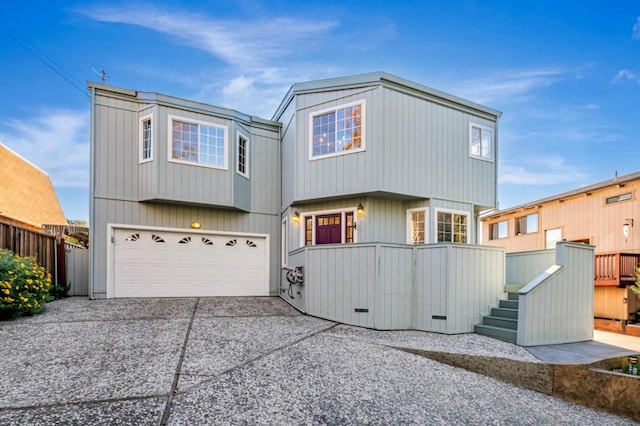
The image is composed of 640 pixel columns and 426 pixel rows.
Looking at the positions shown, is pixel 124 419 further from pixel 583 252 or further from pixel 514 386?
pixel 583 252

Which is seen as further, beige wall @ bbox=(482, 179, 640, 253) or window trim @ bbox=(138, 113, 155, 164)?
beige wall @ bbox=(482, 179, 640, 253)

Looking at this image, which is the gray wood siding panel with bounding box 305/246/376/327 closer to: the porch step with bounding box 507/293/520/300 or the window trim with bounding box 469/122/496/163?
the porch step with bounding box 507/293/520/300

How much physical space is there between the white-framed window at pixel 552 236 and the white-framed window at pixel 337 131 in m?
10.9

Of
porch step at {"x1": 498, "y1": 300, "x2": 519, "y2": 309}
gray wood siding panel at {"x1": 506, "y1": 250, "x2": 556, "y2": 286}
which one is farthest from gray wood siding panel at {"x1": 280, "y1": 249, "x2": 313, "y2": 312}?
gray wood siding panel at {"x1": 506, "y1": 250, "x2": 556, "y2": 286}

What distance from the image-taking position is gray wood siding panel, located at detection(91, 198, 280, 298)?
8.43 meters

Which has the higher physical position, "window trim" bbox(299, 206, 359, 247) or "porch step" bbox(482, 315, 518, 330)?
"window trim" bbox(299, 206, 359, 247)

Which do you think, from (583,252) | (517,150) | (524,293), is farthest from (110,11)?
(517,150)

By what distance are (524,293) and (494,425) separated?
2985 millimetres

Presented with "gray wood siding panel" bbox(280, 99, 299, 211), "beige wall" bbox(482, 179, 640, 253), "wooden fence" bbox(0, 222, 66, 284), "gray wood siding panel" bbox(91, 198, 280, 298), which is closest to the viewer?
"wooden fence" bbox(0, 222, 66, 284)

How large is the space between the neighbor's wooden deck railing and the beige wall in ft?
5.48

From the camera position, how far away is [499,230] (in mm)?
17250

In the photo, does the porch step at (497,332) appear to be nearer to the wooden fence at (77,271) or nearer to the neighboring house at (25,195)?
the wooden fence at (77,271)

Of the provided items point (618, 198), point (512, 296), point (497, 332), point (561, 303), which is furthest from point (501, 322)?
point (618, 198)

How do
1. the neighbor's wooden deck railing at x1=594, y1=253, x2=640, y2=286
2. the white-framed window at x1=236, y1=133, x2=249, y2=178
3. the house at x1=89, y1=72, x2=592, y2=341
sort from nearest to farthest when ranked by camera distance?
the house at x1=89, y1=72, x2=592, y2=341 < the neighbor's wooden deck railing at x1=594, y1=253, x2=640, y2=286 < the white-framed window at x1=236, y1=133, x2=249, y2=178
